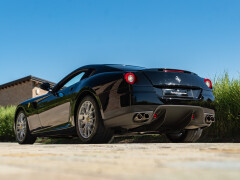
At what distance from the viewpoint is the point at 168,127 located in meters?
5.44

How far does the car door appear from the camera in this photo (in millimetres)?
6285

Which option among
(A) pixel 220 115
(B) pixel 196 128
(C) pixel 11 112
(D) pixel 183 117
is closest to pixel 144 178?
(D) pixel 183 117

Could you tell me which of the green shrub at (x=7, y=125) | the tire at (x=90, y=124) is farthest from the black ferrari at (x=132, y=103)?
the green shrub at (x=7, y=125)

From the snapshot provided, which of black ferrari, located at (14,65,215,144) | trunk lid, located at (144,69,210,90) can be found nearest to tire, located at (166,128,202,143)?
black ferrari, located at (14,65,215,144)

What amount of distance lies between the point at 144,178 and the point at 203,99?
14.7 ft

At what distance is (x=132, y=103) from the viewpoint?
4.89m

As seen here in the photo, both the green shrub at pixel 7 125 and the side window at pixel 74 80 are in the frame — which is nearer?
the side window at pixel 74 80

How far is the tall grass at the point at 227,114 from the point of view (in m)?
7.68

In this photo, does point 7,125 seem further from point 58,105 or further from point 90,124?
point 90,124

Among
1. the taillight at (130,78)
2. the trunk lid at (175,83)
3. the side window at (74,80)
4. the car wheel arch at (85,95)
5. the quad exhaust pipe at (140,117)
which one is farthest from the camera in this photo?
the side window at (74,80)

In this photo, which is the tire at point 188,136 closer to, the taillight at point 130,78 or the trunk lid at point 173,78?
the trunk lid at point 173,78

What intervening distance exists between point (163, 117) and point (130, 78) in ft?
2.58

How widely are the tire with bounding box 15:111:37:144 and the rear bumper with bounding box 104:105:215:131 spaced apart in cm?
325

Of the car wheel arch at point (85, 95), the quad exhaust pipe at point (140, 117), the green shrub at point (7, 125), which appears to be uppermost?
the car wheel arch at point (85, 95)
